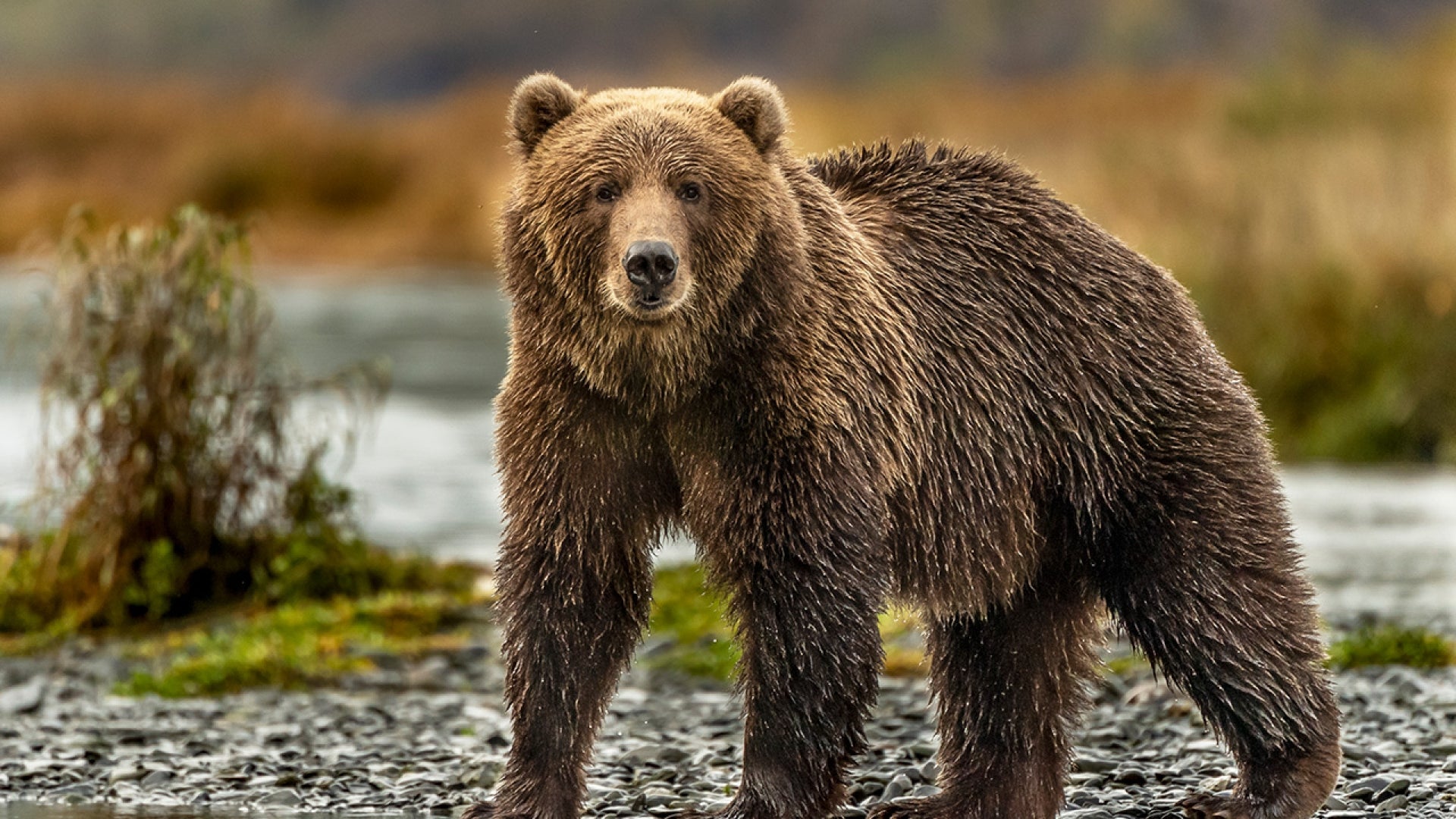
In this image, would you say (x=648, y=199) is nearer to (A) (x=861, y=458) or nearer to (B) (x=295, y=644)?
(A) (x=861, y=458)

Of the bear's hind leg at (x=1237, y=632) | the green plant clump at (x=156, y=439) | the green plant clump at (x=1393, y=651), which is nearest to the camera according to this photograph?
the bear's hind leg at (x=1237, y=632)

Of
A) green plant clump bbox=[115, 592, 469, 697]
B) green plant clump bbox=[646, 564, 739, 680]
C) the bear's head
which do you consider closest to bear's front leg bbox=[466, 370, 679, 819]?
the bear's head

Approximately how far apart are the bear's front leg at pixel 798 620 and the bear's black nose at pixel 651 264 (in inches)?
23.3

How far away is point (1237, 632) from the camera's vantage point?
5461mm

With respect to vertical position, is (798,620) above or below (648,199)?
below

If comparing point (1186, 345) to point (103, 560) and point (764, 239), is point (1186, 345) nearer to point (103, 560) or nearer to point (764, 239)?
point (764, 239)

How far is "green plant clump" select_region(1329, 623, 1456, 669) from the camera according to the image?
8.25 metres

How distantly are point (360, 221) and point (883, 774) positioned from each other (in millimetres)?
35342

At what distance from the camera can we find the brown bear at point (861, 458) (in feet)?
16.0

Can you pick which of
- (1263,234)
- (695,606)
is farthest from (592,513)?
(1263,234)

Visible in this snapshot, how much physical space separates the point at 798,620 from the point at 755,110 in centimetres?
133

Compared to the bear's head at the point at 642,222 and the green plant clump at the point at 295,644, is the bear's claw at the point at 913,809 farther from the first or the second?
the green plant clump at the point at 295,644

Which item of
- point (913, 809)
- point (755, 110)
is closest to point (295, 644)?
point (913, 809)

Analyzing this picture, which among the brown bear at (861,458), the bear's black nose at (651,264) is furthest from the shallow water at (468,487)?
the bear's black nose at (651,264)
